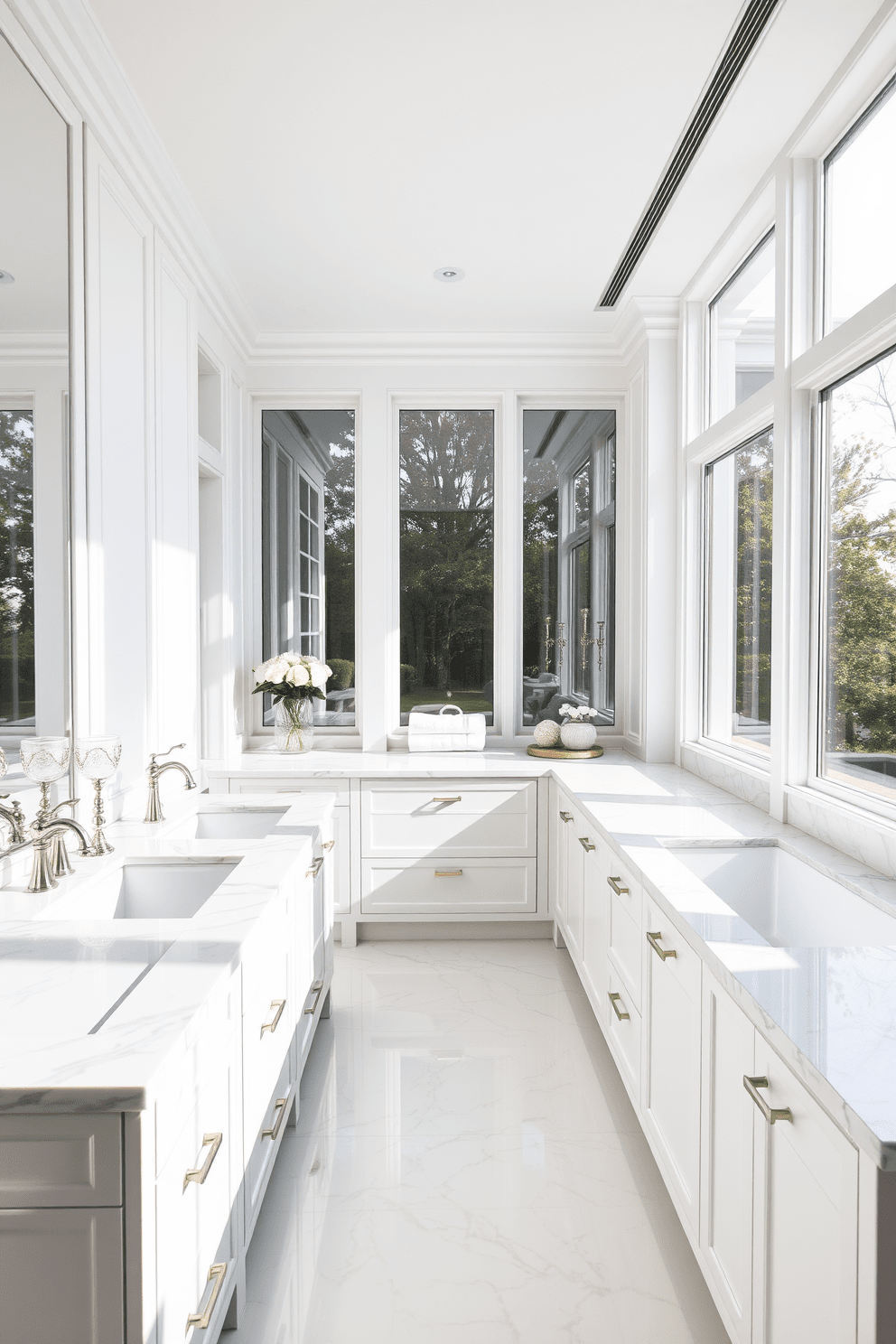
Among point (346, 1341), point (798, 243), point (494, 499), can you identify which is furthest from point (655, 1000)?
point (494, 499)

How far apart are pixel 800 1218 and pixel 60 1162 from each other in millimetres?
932

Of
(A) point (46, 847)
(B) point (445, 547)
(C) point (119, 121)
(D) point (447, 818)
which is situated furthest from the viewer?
(B) point (445, 547)

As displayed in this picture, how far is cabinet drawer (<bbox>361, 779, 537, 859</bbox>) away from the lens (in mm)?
3455

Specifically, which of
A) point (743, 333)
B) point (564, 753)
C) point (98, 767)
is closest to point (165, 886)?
point (98, 767)

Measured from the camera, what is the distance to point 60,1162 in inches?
37.3

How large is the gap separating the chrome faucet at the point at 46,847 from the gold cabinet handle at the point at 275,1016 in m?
0.50

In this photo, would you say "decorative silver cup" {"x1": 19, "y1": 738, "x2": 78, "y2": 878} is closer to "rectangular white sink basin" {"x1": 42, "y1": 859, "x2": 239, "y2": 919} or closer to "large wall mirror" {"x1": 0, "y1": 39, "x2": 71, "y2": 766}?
"large wall mirror" {"x1": 0, "y1": 39, "x2": 71, "y2": 766}

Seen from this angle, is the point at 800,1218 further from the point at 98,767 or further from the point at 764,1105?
the point at 98,767

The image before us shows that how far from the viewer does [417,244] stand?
306 centimetres

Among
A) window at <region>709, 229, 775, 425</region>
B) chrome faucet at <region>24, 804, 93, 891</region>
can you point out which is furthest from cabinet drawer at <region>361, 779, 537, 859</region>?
chrome faucet at <region>24, 804, 93, 891</region>

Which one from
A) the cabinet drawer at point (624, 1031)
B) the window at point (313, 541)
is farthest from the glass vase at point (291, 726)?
the cabinet drawer at point (624, 1031)

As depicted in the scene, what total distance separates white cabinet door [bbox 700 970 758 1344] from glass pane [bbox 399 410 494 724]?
9.09 feet

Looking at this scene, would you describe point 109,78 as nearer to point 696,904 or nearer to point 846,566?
point 846,566

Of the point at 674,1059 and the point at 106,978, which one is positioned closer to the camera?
the point at 106,978
